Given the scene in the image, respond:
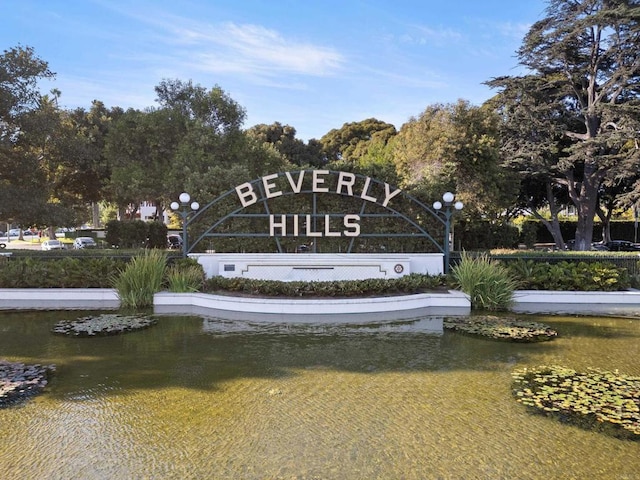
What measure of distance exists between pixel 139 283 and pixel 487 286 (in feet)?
27.3

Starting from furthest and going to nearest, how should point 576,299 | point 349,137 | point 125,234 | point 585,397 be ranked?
point 349,137
point 125,234
point 576,299
point 585,397

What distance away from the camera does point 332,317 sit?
397 inches

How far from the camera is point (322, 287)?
37.0ft

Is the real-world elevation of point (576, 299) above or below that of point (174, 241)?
below

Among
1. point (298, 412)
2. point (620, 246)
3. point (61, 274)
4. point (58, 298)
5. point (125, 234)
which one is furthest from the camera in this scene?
point (620, 246)

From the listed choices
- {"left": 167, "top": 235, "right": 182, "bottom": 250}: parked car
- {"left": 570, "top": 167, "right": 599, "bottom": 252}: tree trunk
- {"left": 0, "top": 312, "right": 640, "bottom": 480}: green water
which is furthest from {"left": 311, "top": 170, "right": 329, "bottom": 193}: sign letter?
{"left": 570, "top": 167, "right": 599, "bottom": 252}: tree trunk

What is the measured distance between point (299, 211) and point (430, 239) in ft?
13.3

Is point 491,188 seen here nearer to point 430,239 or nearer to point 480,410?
point 430,239

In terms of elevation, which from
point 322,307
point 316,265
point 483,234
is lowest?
point 322,307

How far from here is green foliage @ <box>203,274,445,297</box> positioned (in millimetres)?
11297

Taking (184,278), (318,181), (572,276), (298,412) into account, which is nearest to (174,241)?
(318,181)

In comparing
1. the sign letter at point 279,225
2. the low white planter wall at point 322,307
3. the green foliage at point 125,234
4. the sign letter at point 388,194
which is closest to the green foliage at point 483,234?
the sign letter at point 388,194

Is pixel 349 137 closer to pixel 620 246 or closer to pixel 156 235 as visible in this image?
pixel 620 246

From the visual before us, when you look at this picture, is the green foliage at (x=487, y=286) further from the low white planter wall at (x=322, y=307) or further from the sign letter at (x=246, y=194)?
the sign letter at (x=246, y=194)
